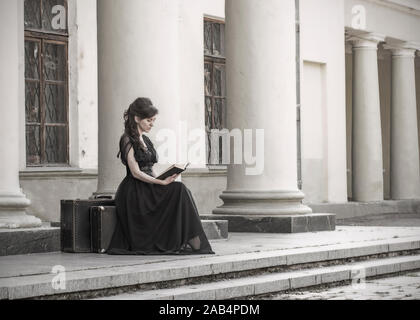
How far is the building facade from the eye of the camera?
475 inches

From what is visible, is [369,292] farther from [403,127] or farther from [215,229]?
[403,127]

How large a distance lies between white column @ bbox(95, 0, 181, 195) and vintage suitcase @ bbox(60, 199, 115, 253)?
98 cm

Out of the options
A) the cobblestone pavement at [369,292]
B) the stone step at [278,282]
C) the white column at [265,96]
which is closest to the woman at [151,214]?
the stone step at [278,282]

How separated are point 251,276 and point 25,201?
3.03m

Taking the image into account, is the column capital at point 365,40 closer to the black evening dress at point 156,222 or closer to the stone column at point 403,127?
the stone column at point 403,127

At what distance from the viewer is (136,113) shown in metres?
11.0

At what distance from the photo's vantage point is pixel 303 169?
2342 cm

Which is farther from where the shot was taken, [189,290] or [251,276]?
[251,276]

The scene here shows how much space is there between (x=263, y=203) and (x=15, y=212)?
4.82 metres

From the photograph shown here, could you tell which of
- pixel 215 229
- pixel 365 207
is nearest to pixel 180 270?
pixel 215 229

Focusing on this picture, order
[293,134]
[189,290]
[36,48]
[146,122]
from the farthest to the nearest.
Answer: [36,48] < [293,134] < [146,122] < [189,290]

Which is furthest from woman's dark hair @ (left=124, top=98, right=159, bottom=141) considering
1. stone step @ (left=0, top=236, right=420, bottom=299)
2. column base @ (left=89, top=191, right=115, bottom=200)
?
stone step @ (left=0, top=236, right=420, bottom=299)

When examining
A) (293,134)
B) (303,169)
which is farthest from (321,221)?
(303,169)

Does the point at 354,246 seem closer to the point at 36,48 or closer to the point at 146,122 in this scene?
the point at 146,122
